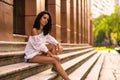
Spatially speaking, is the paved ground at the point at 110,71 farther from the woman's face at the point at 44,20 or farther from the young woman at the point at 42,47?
the woman's face at the point at 44,20

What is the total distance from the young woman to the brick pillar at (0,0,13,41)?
0.92 m

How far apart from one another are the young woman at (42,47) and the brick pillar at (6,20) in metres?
0.92

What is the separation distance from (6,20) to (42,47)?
4.84 feet

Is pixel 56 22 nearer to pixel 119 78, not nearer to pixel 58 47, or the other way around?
pixel 119 78

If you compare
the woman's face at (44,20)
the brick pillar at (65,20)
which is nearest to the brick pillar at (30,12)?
the woman's face at (44,20)

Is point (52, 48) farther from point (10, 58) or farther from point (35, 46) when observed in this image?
point (10, 58)

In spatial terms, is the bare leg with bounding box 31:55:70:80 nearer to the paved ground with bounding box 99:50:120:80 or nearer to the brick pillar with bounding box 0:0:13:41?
the brick pillar with bounding box 0:0:13:41

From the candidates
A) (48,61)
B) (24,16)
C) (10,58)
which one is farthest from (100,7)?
(10,58)

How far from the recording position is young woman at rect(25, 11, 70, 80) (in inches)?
285

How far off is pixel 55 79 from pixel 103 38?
9527 cm

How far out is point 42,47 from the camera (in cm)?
736

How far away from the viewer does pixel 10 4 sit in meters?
8.71

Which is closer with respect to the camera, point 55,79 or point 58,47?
point 55,79

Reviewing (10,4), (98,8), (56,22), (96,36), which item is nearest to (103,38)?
(96,36)
